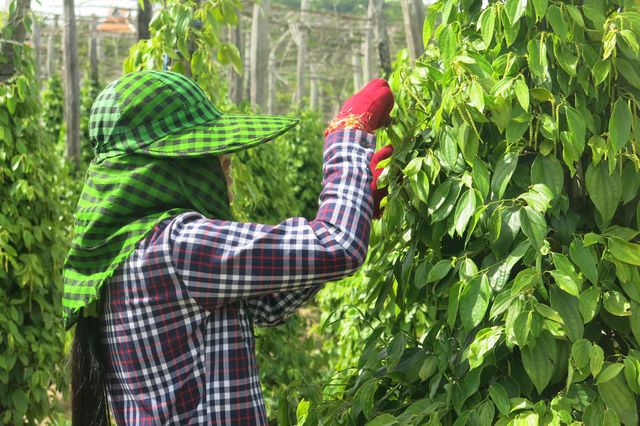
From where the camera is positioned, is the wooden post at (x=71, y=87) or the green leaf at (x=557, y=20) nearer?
the green leaf at (x=557, y=20)

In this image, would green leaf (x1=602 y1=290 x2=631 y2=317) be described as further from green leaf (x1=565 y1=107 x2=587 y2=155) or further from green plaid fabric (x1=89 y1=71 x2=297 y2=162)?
green plaid fabric (x1=89 y1=71 x2=297 y2=162)

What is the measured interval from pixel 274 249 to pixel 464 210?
375mm

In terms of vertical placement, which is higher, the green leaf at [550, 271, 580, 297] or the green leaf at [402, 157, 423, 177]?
the green leaf at [402, 157, 423, 177]

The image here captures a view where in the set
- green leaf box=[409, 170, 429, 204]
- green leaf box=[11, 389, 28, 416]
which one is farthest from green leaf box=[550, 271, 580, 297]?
green leaf box=[11, 389, 28, 416]

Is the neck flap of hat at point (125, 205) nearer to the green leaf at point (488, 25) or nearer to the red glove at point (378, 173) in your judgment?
the red glove at point (378, 173)

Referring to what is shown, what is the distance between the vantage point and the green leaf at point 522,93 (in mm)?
→ 1312

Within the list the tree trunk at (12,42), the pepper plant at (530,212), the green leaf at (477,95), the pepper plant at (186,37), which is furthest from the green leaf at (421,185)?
the tree trunk at (12,42)

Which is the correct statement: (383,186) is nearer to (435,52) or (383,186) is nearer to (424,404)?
(435,52)

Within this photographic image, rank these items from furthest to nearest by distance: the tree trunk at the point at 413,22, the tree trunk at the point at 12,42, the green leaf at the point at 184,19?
1. the tree trunk at the point at 413,22
2. the tree trunk at the point at 12,42
3. the green leaf at the point at 184,19

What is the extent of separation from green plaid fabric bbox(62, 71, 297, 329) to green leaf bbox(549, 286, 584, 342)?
672mm

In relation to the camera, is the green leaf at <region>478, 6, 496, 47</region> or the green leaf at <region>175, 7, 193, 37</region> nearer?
the green leaf at <region>478, 6, 496, 47</region>

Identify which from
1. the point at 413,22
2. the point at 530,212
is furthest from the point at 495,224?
the point at 413,22

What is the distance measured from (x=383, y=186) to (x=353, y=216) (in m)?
0.27

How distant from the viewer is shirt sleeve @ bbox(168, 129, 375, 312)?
1386 mm
